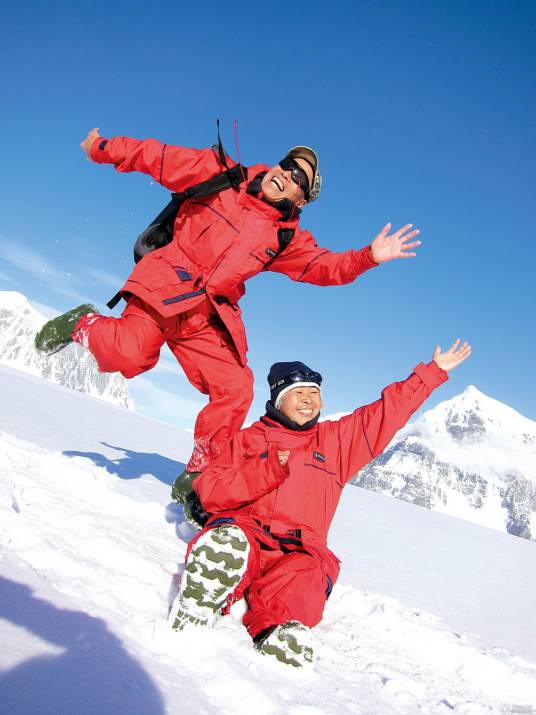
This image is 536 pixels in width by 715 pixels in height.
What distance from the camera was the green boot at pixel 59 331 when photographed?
12.2 feet

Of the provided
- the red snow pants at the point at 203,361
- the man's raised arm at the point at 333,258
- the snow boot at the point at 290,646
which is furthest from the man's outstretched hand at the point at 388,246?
the snow boot at the point at 290,646

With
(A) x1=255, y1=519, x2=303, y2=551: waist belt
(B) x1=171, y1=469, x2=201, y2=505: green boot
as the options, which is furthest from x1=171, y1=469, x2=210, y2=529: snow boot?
(A) x1=255, y1=519, x2=303, y2=551: waist belt

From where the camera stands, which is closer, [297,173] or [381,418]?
[381,418]

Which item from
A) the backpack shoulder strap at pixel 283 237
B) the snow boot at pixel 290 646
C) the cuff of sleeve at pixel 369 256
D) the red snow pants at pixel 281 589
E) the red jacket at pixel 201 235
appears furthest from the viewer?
the cuff of sleeve at pixel 369 256

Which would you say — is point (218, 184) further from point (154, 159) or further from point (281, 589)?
point (281, 589)

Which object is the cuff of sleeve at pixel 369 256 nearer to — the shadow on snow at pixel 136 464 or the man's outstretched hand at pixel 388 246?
the man's outstretched hand at pixel 388 246

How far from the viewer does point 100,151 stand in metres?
3.66

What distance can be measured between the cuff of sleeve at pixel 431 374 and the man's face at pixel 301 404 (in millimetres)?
712

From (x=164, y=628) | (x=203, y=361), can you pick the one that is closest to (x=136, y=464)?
(x=203, y=361)

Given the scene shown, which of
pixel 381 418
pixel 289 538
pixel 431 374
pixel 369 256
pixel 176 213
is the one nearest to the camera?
pixel 289 538

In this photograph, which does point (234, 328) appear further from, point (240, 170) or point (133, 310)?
point (240, 170)

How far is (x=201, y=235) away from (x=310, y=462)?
6.19ft

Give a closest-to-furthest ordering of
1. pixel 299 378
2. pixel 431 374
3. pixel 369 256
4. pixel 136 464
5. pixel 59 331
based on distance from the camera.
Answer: pixel 431 374
pixel 299 378
pixel 59 331
pixel 369 256
pixel 136 464

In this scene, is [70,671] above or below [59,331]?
below
